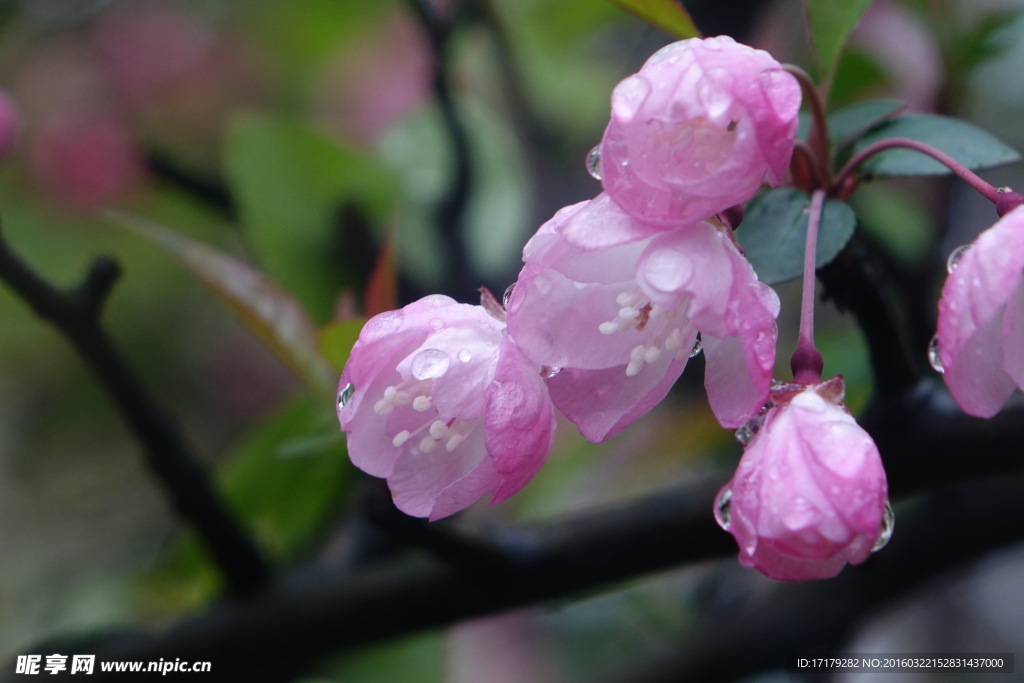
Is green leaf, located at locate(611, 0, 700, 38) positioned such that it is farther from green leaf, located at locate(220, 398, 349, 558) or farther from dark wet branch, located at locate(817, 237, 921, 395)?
green leaf, located at locate(220, 398, 349, 558)

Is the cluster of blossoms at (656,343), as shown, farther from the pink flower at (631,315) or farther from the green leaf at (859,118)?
the green leaf at (859,118)

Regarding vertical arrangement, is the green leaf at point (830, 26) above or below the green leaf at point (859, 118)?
above

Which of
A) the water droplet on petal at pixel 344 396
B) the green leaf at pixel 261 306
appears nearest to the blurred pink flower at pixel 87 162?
the green leaf at pixel 261 306

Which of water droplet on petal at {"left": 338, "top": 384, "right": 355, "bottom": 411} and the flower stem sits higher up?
water droplet on petal at {"left": 338, "top": 384, "right": 355, "bottom": 411}

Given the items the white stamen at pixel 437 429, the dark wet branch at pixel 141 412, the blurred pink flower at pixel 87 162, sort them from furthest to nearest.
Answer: the blurred pink flower at pixel 87 162 < the dark wet branch at pixel 141 412 < the white stamen at pixel 437 429

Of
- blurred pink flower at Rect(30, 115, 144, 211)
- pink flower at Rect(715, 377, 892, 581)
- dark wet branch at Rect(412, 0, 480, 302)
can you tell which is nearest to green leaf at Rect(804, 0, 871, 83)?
pink flower at Rect(715, 377, 892, 581)

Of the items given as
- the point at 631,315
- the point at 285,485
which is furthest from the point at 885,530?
the point at 285,485
